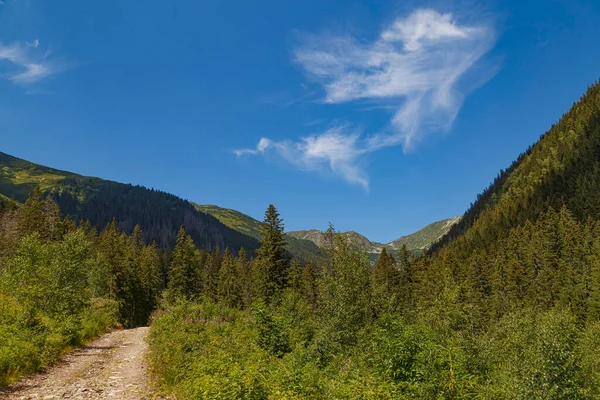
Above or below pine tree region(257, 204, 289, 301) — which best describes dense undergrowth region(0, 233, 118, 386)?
below

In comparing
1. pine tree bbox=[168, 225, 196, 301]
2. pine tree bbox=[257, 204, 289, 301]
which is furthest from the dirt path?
pine tree bbox=[168, 225, 196, 301]

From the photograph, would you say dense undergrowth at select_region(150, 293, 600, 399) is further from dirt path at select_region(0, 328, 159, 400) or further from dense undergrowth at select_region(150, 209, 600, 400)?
dirt path at select_region(0, 328, 159, 400)

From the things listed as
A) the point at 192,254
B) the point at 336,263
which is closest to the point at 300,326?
the point at 336,263

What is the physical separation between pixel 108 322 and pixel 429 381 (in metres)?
32.8

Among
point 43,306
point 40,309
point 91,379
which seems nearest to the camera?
point 91,379

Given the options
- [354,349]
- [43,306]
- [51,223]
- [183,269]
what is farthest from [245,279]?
[354,349]

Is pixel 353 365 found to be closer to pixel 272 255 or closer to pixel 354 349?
pixel 354 349

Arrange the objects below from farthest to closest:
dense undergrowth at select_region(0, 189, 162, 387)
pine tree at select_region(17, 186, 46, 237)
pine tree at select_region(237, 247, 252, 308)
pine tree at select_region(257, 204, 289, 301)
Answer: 1. pine tree at select_region(237, 247, 252, 308)
2. pine tree at select_region(17, 186, 46, 237)
3. pine tree at select_region(257, 204, 289, 301)
4. dense undergrowth at select_region(0, 189, 162, 387)

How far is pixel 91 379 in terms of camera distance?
46.9 ft

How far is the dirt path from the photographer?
11.8 m

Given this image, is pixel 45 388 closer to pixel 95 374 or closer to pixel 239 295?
pixel 95 374

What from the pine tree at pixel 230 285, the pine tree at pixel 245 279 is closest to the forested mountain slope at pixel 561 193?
the pine tree at pixel 245 279

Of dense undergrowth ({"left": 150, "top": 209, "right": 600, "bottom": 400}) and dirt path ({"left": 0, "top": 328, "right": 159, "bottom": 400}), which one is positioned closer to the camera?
dense undergrowth ({"left": 150, "top": 209, "right": 600, "bottom": 400})

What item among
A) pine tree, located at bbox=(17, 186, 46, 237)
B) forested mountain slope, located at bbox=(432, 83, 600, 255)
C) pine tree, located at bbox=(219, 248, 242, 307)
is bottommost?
pine tree, located at bbox=(219, 248, 242, 307)
